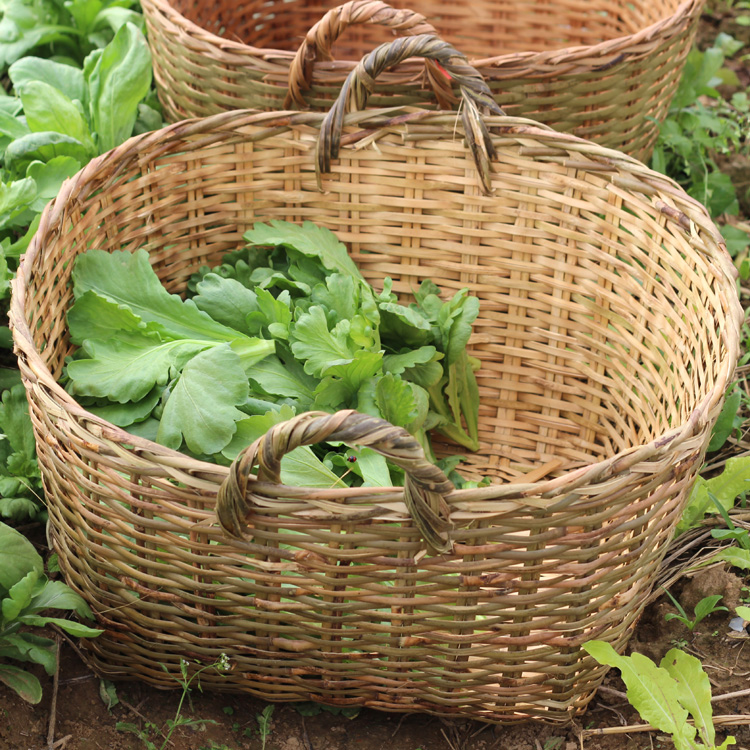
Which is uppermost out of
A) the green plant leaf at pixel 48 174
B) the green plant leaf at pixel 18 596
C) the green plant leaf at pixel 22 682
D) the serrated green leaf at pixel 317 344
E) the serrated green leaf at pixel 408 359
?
the green plant leaf at pixel 48 174

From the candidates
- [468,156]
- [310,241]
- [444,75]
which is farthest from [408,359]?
[444,75]

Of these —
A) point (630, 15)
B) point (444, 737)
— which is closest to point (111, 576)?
point (444, 737)

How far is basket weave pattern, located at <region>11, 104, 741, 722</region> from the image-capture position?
0.99 metres

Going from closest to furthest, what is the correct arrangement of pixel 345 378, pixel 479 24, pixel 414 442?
pixel 414 442 < pixel 345 378 < pixel 479 24

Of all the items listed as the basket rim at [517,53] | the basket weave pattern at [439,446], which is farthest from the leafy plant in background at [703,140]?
the basket weave pattern at [439,446]

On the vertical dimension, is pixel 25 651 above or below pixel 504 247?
below

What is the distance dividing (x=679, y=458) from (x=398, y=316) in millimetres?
558

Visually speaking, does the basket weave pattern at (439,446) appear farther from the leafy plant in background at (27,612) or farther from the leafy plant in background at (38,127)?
the leafy plant in background at (38,127)

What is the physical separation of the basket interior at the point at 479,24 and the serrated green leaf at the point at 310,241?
2.77ft

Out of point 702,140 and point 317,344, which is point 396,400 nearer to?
point 317,344

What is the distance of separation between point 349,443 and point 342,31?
85 cm

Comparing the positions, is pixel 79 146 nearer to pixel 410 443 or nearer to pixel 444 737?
pixel 410 443

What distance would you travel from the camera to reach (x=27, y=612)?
118 cm

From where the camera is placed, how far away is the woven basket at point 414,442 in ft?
3.22
